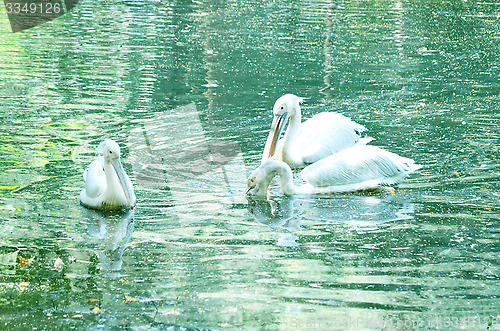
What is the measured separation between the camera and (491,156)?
7.52 metres

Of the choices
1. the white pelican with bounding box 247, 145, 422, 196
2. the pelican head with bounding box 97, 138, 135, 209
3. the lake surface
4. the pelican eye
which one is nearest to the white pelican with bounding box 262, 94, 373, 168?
the lake surface

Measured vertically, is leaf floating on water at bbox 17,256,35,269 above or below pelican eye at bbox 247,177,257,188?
above

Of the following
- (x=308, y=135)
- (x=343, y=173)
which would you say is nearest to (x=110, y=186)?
(x=343, y=173)

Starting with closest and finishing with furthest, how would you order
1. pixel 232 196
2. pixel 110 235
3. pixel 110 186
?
pixel 110 235, pixel 110 186, pixel 232 196

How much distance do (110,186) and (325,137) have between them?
112 inches

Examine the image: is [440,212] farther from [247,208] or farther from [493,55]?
[493,55]

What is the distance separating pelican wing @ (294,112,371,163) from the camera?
25.7ft

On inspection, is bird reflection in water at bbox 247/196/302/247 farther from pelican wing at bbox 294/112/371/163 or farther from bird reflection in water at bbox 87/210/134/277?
pelican wing at bbox 294/112/371/163

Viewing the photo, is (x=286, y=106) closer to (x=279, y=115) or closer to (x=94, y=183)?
(x=279, y=115)

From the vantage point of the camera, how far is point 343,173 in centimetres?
681

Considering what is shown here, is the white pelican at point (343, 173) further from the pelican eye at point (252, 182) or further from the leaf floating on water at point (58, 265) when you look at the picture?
the leaf floating on water at point (58, 265)

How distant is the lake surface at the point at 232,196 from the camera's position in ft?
14.6

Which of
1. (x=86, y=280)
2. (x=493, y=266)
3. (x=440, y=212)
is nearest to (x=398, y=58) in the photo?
(x=440, y=212)

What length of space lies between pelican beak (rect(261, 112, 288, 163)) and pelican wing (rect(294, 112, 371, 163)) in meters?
0.37
